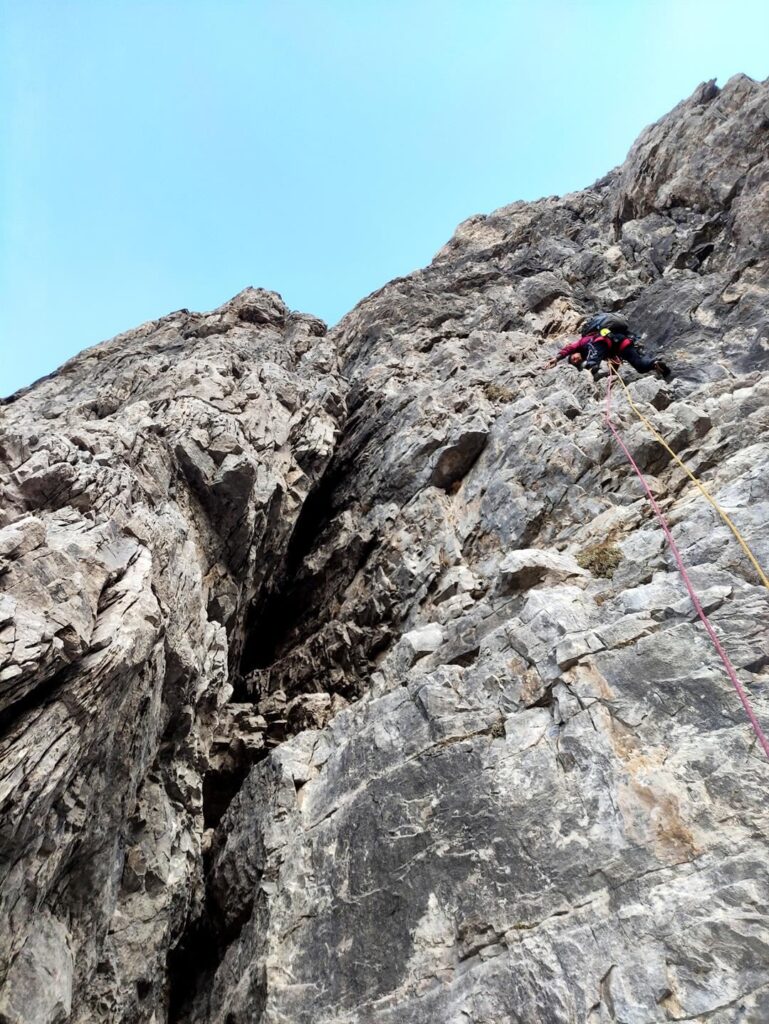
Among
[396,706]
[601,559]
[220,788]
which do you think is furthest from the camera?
[220,788]

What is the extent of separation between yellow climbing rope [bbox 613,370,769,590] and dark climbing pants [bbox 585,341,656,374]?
110 cm

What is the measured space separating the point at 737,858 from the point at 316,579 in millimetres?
13310

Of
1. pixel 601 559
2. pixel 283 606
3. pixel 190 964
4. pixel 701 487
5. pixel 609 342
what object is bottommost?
pixel 190 964

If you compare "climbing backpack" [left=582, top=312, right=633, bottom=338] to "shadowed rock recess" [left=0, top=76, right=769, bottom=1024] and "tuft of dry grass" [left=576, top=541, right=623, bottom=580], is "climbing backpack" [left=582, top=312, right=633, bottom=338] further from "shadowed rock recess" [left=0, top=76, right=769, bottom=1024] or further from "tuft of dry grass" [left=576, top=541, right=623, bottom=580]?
"tuft of dry grass" [left=576, top=541, right=623, bottom=580]

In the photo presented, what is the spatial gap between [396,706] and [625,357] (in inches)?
503

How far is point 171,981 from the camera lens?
36.2 feet

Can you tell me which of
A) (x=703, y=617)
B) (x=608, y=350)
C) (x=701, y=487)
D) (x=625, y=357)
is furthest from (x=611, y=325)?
(x=703, y=617)

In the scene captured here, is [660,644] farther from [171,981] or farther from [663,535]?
[171,981]

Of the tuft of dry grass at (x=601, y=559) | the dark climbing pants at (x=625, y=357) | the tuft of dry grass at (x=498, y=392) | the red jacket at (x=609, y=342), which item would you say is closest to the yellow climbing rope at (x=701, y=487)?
the dark climbing pants at (x=625, y=357)

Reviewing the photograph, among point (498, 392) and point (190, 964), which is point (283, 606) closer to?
point (498, 392)

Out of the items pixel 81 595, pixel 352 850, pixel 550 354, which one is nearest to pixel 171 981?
pixel 352 850

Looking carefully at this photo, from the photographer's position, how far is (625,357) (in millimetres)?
18344

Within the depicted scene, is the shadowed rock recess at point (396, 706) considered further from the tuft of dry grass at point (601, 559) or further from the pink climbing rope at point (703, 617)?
the pink climbing rope at point (703, 617)

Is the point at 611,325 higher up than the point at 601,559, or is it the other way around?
the point at 611,325
